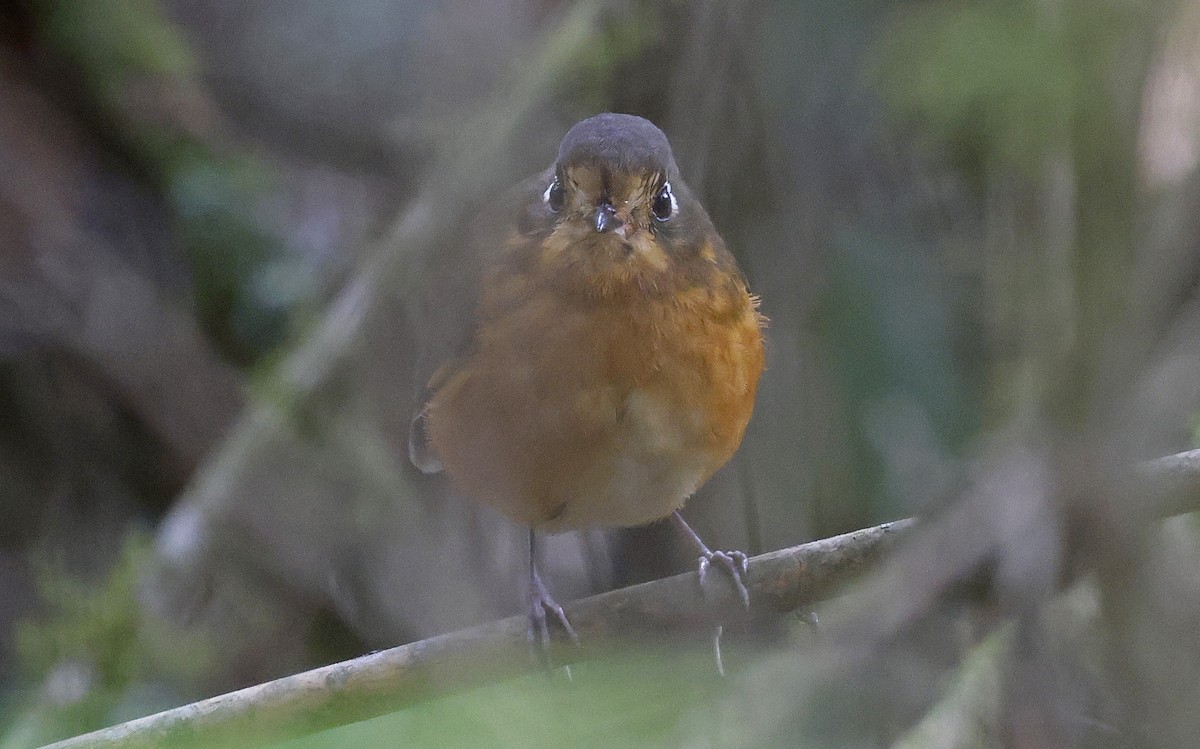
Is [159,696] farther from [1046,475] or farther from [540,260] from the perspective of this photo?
[1046,475]

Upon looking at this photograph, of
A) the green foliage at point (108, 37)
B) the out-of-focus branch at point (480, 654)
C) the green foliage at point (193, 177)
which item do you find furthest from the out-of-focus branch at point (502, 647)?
the green foliage at point (108, 37)

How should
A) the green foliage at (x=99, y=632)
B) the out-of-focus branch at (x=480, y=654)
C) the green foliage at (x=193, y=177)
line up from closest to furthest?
the out-of-focus branch at (x=480, y=654) → the green foliage at (x=99, y=632) → the green foliage at (x=193, y=177)

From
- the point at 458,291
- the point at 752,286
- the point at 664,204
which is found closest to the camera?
the point at 664,204

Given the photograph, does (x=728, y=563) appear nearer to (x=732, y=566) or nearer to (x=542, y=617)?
(x=732, y=566)

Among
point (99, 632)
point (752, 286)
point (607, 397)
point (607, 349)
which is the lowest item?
point (99, 632)

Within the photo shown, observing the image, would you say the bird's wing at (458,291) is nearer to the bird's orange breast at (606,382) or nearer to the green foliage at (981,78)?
the bird's orange breast at (606,382)

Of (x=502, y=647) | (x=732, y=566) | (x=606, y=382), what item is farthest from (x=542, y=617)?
(x=606, y=382)

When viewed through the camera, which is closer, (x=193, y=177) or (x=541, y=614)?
(x=541, y=614)

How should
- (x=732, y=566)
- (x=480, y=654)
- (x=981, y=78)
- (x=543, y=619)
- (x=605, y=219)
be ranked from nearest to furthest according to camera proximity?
1. (x=480, y=654)
2. (x=605, y=219)
3. (x=543, y=619)
4. (x=732, y=566)
5. (x=981, y=78)
